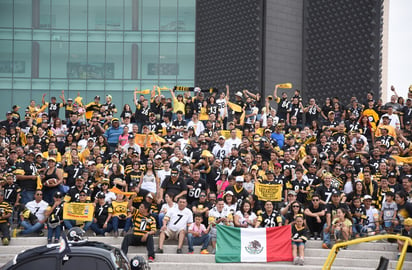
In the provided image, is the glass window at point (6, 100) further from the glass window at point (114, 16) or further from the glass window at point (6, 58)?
the glass window at point (114, 16)

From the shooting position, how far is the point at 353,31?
35844 mm

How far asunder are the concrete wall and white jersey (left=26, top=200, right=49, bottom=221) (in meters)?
20.1

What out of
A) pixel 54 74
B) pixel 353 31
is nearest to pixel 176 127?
pixel 353 31

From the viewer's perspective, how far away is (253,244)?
18.8m

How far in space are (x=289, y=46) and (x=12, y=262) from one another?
30810 millimetres

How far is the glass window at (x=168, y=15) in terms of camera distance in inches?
1779

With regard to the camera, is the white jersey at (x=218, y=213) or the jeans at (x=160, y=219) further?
the jeans at (x=160, y=219)

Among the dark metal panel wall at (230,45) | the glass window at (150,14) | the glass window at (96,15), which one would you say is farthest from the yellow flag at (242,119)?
the glass window at (96,15)

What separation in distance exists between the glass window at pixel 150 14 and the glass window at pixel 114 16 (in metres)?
1.31

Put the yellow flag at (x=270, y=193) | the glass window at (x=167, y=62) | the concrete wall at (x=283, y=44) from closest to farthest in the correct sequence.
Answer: the yellow flag at (x=270, y=193), the concrete wall at (x=283, y=44), the glass window at (x=167, y=62)

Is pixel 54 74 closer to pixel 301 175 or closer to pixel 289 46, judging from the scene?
pixel 289 46

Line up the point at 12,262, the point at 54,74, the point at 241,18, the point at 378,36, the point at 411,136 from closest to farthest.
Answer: the point at 12,262, the point at 411,136, the point at 378,36, the point at 241,18, the point at 54,74

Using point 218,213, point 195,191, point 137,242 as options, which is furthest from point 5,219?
Result: point 218,213

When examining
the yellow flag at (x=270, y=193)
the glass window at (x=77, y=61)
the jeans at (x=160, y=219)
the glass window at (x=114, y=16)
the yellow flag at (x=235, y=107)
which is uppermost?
the glass window at (x=114, y=16)
